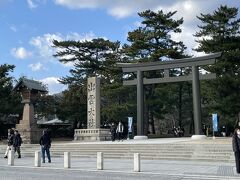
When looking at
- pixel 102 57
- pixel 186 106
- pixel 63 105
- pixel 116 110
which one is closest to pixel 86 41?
pixel 102 57

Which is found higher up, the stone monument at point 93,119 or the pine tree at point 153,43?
the pine tree at point 153,43

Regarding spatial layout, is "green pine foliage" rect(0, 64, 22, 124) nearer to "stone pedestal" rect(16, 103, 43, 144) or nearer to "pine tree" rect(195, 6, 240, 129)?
"stone pedestal" rect(16, 103, 43, 144)

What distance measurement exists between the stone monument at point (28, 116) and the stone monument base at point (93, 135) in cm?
385

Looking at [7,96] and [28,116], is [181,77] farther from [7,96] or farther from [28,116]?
[7,96]

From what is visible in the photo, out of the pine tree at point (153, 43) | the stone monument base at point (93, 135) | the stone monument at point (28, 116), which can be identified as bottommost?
the stone monument base at point (93, 135)

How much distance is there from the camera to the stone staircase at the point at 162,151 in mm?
22094

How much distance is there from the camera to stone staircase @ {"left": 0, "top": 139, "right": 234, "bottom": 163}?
22094 millimetres

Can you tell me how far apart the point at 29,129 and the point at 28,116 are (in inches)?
54.6

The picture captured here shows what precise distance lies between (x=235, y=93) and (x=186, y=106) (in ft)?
51.5

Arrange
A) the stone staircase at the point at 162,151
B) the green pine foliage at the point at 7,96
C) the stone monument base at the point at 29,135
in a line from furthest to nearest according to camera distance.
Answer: the green pine foliage at the point at 7,96 < the stone monument base at the point at 29,135 < the stone staircase at the point at 162,151

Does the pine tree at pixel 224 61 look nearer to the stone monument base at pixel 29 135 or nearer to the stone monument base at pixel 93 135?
the stone monument base at pixel 93 135

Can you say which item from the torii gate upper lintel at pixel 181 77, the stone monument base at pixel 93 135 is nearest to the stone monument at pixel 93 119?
the stone monument base at pixel 93 135

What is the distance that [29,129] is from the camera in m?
35.6

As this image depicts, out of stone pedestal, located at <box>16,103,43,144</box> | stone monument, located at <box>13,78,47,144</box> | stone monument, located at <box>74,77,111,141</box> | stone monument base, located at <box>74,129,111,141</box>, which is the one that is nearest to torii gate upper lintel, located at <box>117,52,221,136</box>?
stone monument base, located at <box>74,129,111,141</box>
